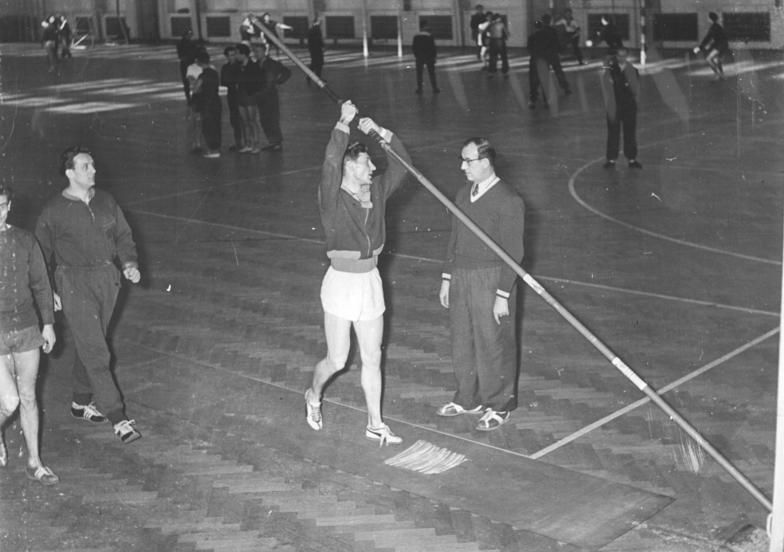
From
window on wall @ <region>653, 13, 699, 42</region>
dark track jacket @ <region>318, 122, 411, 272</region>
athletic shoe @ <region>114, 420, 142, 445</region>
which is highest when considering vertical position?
window on wall @ <region>653, 13, 699, 42</region>

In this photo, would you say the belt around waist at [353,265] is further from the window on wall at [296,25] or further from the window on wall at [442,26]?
the window on wall at [442,26]

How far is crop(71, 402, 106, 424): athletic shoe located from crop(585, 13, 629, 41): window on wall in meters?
32.6

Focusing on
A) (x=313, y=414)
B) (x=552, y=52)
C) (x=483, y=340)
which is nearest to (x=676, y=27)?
(x=552, y=52)

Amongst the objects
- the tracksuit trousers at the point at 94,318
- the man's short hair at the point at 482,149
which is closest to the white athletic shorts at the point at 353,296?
the man's short hair at the point at 482,149

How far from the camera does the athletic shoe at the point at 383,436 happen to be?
8.95 meters

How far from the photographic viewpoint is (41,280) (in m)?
8.25

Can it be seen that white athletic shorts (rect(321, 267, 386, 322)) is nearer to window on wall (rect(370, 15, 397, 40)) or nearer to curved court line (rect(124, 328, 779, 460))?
curved court line (rect(124, 328, 779, 460))

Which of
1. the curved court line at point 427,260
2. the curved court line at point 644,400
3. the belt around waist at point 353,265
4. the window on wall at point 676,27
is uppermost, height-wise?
the window on wall at point 676,27

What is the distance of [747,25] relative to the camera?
3838cm

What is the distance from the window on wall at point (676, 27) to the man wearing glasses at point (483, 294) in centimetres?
3127

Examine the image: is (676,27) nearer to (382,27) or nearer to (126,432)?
(382,27)

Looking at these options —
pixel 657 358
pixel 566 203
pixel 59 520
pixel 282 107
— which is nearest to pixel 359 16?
pixel 282 107

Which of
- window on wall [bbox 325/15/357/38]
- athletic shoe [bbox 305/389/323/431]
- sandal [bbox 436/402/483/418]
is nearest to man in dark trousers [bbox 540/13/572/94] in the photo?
window on wall [bbox 325/15/357/38]

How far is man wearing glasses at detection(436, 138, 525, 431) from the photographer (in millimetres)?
8750
